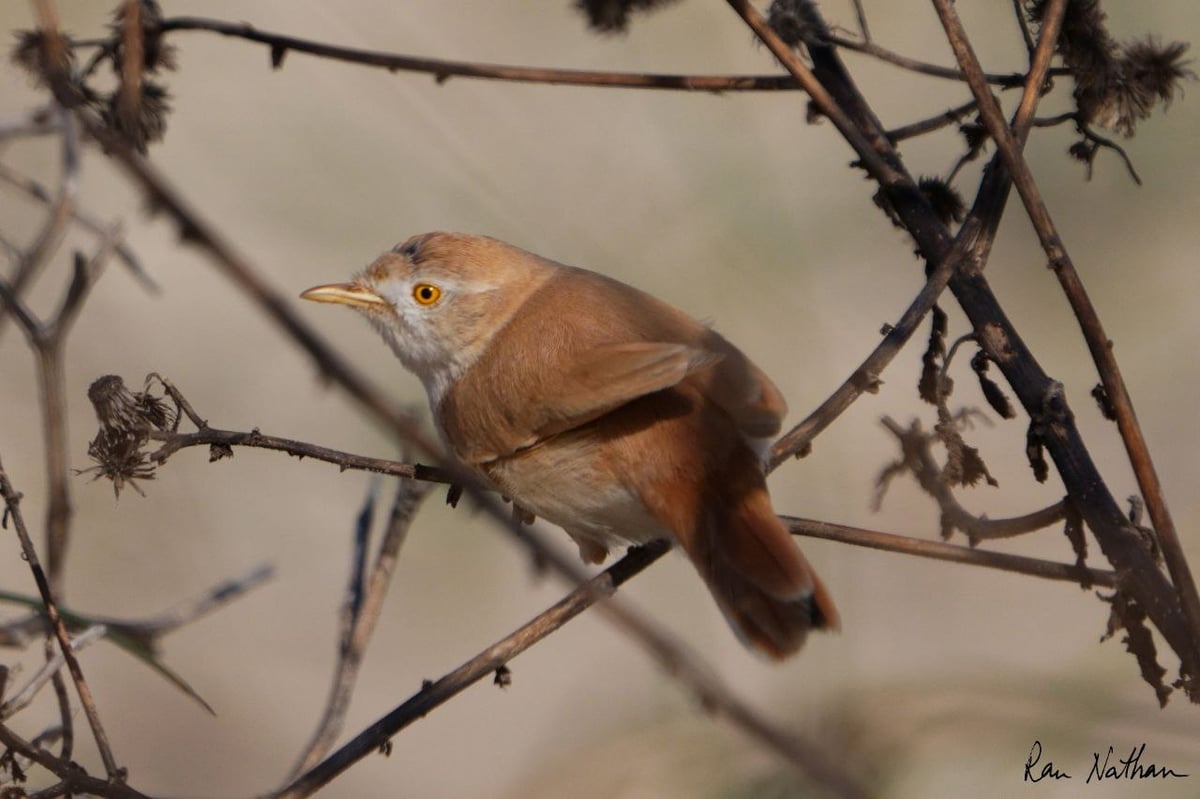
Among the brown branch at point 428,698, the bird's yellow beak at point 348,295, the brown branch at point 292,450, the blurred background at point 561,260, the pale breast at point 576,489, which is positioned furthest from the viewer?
the blurred background at point 561,260

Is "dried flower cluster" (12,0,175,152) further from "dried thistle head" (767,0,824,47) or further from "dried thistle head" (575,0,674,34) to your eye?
"dried thistle head" (767,0,824,47)

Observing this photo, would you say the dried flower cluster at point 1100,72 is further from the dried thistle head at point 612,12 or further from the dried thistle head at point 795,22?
the dried thistle head at point 612,12

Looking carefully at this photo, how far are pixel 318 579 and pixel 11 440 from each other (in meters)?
1.23

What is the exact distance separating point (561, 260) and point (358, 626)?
226 centimetres

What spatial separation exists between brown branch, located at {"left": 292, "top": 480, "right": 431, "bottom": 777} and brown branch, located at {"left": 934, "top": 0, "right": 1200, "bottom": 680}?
3.91 feet

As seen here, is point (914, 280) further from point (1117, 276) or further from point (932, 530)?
point (932, 530)

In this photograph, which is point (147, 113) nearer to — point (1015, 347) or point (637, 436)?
point (637, 436)

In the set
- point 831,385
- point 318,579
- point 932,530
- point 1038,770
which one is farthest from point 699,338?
point 318,579

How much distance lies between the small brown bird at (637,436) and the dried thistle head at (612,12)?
0.56 metres

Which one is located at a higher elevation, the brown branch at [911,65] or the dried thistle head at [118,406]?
the brown branch at [911,65]

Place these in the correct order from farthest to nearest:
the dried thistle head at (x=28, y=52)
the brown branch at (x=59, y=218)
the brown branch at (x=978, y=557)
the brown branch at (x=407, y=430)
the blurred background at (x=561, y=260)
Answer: the blurred background at (x=561, y=260) < the dried thistle head at (x=28, y=52) < the brown branch at (x=978, y=557) < the brown branch at (x=59, y=218) < the brown branch at (x=407, y=430)

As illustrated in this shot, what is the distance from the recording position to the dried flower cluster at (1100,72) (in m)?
2.22
